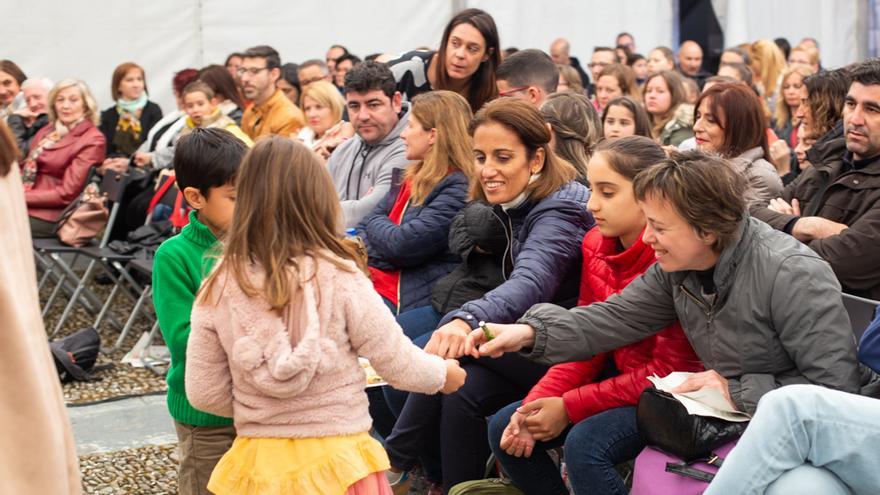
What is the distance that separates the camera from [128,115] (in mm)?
10219

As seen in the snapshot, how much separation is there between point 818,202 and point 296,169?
2219mm

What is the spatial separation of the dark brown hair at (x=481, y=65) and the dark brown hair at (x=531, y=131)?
177 cm

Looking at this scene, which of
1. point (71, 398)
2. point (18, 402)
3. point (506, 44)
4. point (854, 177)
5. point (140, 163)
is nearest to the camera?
point (18, 402)

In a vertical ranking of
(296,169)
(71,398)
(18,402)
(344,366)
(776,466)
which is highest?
(296,169)

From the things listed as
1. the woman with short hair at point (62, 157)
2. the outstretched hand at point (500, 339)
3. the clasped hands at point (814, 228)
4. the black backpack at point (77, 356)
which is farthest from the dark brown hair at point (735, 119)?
the woman with short hair at point (62, 157)

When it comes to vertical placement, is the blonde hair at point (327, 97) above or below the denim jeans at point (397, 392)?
above

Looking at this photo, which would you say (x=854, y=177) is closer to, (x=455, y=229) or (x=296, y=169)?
(x=455, y=229)

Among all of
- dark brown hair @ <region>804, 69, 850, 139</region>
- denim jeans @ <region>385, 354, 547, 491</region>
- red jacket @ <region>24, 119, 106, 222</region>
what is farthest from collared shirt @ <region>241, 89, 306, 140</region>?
denim jeans @ <region>385, 354, 547, 491</region>

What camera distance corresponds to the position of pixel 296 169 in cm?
291

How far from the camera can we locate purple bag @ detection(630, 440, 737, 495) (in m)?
3.03

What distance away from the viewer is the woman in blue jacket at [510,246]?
3.94 meters

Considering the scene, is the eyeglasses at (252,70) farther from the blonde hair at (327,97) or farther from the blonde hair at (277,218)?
the blonde hair at (277,218)

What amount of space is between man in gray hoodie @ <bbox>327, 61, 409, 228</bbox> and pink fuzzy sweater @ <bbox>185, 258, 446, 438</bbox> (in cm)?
237

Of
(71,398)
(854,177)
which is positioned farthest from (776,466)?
(71,398)
